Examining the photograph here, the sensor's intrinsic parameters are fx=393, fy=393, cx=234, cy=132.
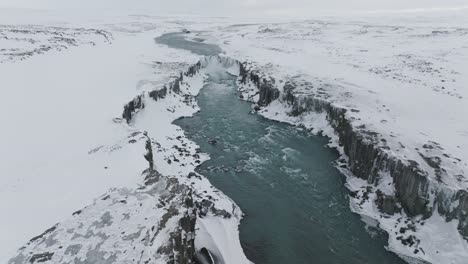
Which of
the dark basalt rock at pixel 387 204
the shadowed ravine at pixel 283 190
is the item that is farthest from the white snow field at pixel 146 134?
the shadowed ravine at pixel 283 190

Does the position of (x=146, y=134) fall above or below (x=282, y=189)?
above

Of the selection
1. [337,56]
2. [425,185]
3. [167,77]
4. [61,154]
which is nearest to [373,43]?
[337,56]

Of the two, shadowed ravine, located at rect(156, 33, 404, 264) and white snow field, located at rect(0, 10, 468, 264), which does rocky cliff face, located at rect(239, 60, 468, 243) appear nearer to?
white snow field, located at rect(0, 10, 468, 264)

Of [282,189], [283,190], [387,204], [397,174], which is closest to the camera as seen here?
[387,204]

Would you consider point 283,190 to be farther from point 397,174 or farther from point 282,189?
point 397,174

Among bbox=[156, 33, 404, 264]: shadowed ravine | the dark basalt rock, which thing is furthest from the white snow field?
bbox=[156, 33, 404, 264]: shadowed ravine

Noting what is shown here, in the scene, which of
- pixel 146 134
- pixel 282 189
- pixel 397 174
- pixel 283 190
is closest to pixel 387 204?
pixel 397 174

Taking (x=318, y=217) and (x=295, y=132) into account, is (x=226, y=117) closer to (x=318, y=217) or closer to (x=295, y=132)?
(x=295, y=132)

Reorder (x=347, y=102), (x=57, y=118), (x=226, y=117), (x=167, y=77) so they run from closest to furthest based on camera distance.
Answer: (x=57, y=118), (x=347, y=102), (x=226, y=117), (x=167, y=77)
